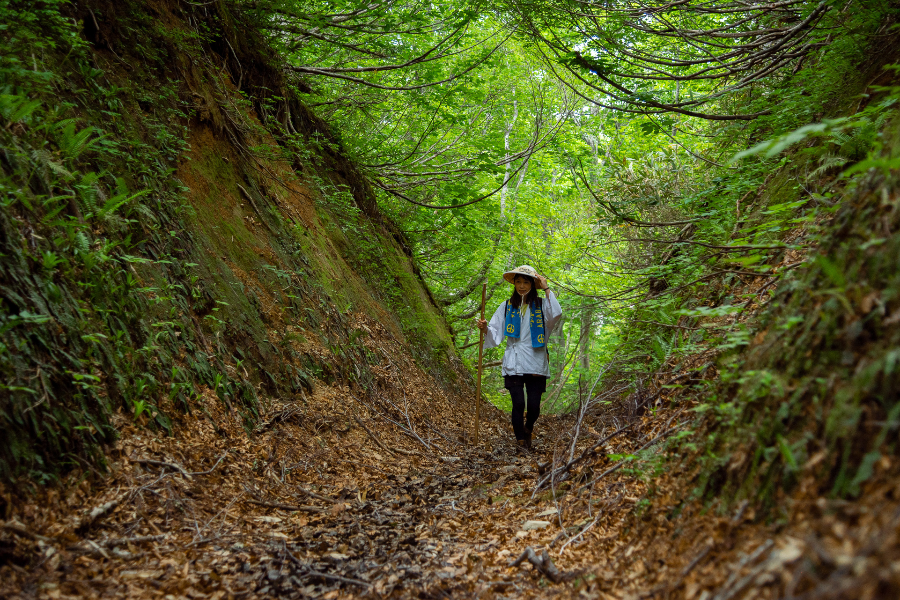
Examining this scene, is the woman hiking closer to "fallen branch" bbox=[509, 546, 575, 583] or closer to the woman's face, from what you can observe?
the woman's face

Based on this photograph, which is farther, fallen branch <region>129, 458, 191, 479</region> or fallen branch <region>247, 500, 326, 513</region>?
fallen branch <region>247, 500, 326, 513</region>

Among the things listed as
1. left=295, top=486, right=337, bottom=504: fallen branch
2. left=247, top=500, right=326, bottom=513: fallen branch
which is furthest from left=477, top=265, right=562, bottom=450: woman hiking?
left=247, top=500, right=326, bottom=513: fallen branch

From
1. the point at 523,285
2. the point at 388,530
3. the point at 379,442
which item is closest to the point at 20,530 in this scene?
the point at 388,530

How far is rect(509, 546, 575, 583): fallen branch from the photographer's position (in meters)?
3.13

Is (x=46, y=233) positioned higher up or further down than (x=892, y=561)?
higher up

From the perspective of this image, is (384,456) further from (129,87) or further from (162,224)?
(129,87)

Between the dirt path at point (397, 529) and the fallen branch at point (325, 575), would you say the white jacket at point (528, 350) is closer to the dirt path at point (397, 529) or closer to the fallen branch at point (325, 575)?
the dirt path at point (397, 529)

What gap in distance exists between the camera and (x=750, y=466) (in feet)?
7.93

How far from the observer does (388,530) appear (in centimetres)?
429

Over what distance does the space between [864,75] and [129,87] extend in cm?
780

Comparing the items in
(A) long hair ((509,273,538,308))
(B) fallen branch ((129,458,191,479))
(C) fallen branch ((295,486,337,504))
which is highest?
(A) long hair ((509,273,538,308))

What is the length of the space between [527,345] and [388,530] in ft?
12.2

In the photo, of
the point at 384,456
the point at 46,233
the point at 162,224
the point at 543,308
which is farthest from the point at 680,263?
the point at 46,233

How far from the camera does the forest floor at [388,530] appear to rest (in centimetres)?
189
